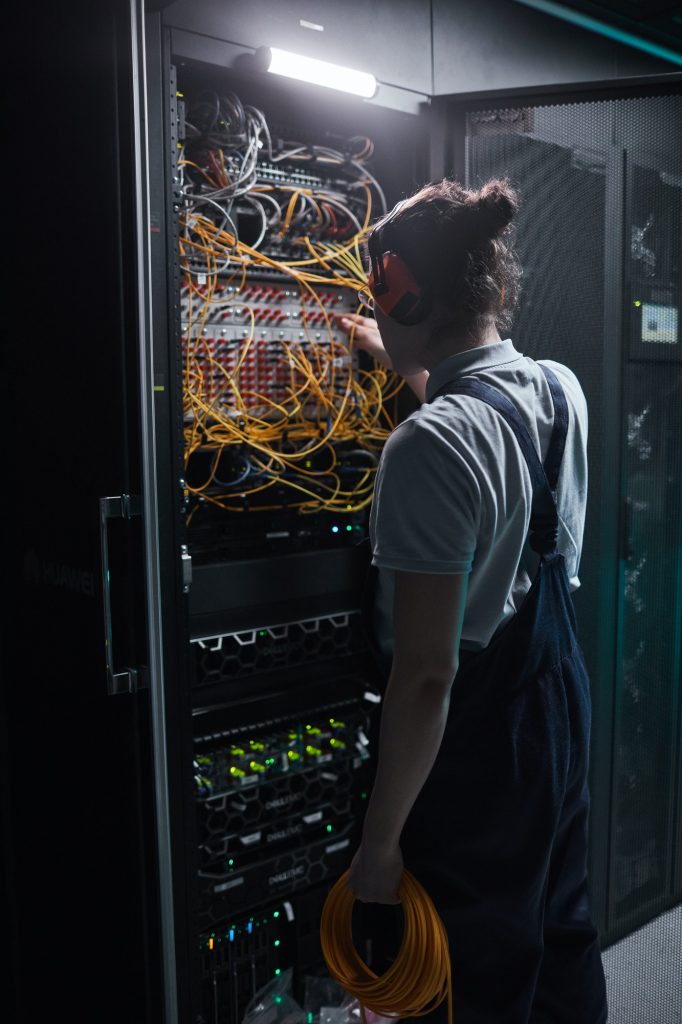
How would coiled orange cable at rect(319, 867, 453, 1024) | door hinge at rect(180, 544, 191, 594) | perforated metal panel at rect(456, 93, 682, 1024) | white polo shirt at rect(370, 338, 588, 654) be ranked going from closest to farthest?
1. white polo shirt at rect(370, 338, 588, 654)
2. coiled orange cable at rect(319, 867, 453, 1024)
3. door hinge at rect(180, 544, 191, 594)
4. perforated metal panel at rect(456, 93, 682, 1024)

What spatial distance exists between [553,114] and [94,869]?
5.76 ft

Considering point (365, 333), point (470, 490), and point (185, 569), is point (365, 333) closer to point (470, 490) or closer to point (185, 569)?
point (185, 569)

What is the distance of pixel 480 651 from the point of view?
1.25 m

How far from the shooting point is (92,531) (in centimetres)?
138

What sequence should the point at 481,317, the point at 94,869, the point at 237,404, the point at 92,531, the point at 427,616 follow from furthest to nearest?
the point at 237,404
the point at 94,869
the point at 92,531
the point at 481,317
the point at 427,616

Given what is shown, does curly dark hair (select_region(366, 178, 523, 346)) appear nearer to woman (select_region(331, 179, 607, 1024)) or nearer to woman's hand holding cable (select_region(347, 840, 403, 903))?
woman (select_region(331, 179, 607, 1024))

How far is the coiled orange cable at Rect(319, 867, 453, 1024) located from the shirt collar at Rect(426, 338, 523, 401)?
0.73m

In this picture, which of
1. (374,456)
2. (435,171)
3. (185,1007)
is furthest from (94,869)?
(435,171)

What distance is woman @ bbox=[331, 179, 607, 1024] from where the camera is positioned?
1.16 m

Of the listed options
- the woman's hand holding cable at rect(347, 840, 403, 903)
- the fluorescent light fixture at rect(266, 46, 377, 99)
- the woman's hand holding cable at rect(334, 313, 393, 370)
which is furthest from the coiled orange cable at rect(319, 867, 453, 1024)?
the fluorescent light fixture at rect(266, 46, 377, 99)

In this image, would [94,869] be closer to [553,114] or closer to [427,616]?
[427,616]

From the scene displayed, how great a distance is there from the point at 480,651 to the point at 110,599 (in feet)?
1.87

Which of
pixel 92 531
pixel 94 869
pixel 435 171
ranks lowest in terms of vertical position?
pixel 94 869

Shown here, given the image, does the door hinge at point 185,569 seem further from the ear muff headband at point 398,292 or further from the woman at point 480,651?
the ear muff headband at point 398,292
